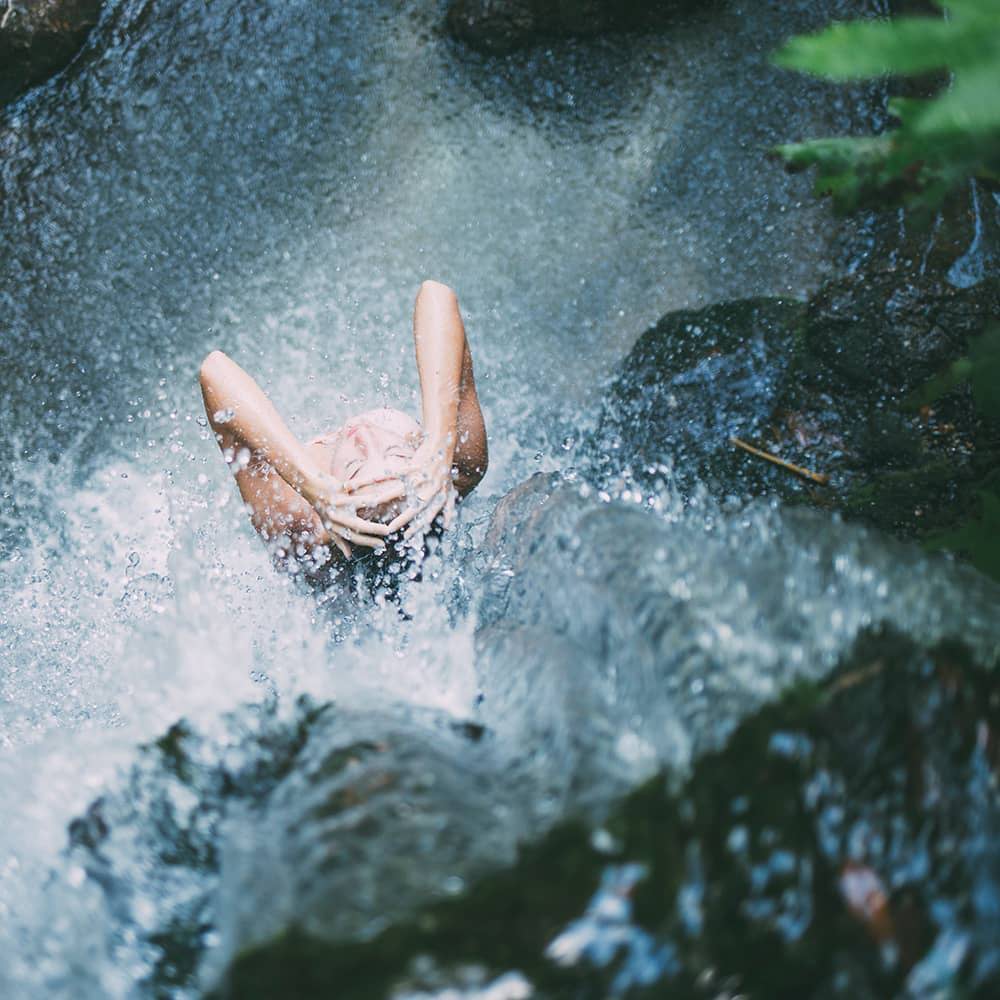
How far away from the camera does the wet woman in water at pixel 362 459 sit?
2.64 metres

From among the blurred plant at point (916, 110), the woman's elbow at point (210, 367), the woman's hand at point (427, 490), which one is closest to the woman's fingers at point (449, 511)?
the woman's hand at point (427, 490)

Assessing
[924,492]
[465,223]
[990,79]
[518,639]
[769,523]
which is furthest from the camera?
[465,223]

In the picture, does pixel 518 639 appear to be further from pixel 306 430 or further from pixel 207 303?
pixel 207 303

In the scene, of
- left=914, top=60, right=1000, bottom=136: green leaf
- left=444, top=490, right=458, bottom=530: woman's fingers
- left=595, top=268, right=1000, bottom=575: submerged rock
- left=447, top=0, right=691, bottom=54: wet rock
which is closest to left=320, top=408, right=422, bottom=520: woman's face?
left=444, top=490, right=458, bottom=530: woman's fingers

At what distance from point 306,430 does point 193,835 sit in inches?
82.6

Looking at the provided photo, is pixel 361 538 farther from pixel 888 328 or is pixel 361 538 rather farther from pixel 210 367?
pixel 888 328

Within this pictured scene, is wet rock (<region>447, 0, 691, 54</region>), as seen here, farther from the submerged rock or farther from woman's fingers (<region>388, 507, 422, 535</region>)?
woman's fingers (<region>388, 507, 422, 535</region>)

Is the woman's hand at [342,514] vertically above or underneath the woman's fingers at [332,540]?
above

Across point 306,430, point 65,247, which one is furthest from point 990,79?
point 65,247

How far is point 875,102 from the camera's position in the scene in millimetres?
3602

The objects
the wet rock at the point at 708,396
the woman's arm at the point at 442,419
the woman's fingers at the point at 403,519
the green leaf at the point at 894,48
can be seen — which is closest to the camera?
the green leaf at the point at 894,48

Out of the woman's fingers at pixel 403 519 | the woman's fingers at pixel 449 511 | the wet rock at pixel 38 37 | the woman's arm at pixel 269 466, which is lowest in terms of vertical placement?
the woman's fingers at pixel 449 511

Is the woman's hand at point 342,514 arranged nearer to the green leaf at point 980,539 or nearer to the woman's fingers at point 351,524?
the woman's fingers at point 351,524

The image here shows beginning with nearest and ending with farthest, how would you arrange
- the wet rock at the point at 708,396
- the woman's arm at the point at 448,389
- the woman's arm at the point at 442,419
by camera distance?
the woman's arm at the point at 442,419, the woman's arm at the point at 448,389, the wet rock at the point at 708,396
